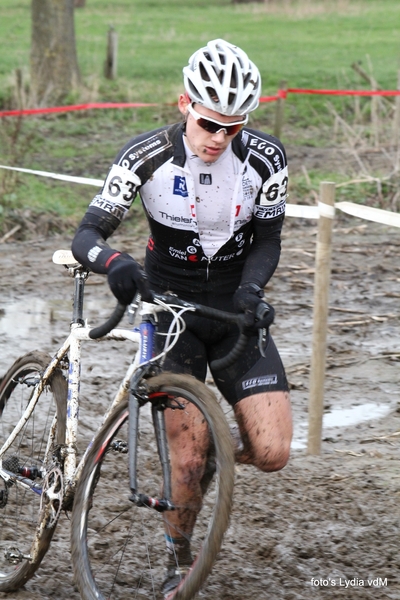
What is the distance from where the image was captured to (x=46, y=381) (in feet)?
13.0

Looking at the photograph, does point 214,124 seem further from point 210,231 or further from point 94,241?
point 94,241

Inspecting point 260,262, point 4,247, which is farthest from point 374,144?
point 260,262

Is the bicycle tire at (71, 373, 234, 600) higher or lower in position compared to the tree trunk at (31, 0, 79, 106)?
lower

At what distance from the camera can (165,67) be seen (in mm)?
22250

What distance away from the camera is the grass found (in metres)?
12.3

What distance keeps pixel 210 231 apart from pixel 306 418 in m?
2.49

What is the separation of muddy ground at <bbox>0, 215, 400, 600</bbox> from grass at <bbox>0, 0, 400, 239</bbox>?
6.25 feet

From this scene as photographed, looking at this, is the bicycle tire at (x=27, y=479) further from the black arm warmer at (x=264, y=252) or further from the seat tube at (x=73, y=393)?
the black arm warmer at (x=264, y=252)

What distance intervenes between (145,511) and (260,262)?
1.19 m

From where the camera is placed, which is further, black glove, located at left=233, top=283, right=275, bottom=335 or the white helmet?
the white helmet

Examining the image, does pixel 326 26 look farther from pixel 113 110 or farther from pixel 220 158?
pixel 220 158

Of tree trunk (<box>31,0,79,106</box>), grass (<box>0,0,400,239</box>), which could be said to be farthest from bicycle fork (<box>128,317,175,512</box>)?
tree trunk (<box>31,0,79,106</box>)

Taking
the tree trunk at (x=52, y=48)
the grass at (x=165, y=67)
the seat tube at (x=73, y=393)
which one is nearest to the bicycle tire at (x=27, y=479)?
the seat tube at (x=73, y=393)

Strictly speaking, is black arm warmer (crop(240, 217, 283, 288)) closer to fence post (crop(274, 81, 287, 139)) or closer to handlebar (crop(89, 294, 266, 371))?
handlebar (crop(89, 294, 266, 371))
